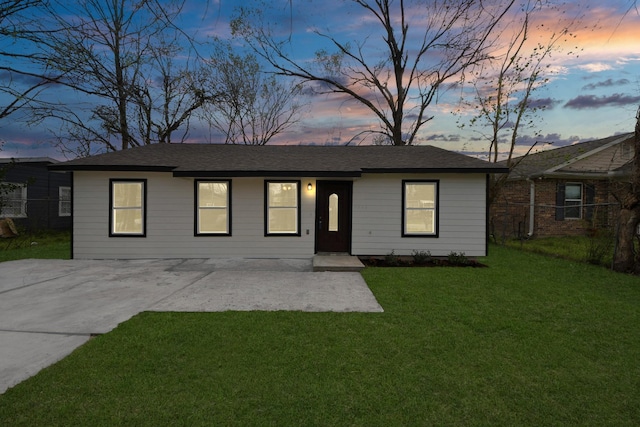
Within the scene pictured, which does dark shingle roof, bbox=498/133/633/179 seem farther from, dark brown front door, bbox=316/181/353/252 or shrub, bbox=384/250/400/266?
dark brown front door, bbox=316/181/353/252

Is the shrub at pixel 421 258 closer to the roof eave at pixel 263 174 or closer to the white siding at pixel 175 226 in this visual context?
the roof eave at pixel 263 174

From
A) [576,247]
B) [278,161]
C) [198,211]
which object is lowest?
[576,247]

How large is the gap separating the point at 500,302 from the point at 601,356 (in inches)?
78.6

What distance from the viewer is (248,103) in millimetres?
22219

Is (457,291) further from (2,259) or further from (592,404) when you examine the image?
(2,259)

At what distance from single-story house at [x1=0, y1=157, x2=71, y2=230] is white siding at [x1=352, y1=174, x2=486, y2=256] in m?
13.4

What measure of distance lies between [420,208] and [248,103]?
16.3 meters

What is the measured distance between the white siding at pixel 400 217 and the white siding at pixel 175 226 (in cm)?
A: 153

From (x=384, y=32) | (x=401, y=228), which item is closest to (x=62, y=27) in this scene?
(x=401, y=228)

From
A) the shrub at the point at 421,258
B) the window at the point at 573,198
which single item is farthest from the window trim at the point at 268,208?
the window at the point at 573,198

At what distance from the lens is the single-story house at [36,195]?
15.0 metres

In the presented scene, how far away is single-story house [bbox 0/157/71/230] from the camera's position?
49.1ft

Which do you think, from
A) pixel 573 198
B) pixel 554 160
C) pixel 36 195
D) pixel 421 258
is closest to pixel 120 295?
pixel 421 258

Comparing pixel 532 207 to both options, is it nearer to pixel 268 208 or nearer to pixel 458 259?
pixel 458 259
